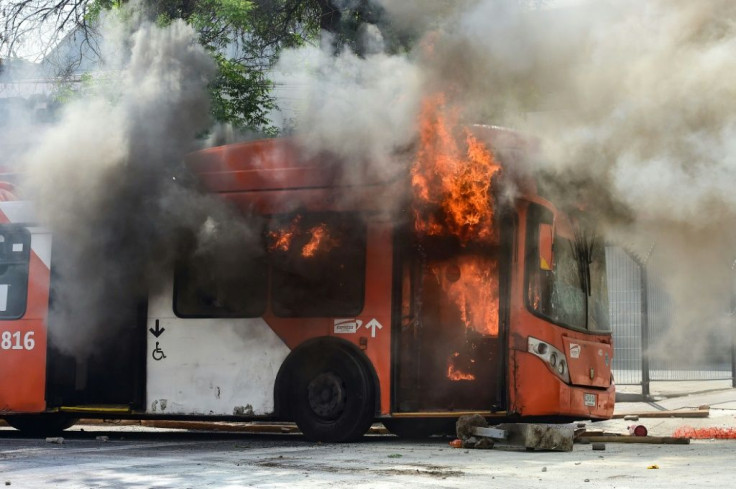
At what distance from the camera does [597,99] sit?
35.1 feet

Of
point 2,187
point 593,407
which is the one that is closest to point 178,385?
point 2,187

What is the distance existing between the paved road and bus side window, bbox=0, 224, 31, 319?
1734mm

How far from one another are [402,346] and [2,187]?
5.25 meters

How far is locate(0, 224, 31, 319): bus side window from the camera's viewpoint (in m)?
12.5

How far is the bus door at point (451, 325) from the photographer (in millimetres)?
10766

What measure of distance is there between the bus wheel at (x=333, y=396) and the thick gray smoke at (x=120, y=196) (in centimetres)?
165

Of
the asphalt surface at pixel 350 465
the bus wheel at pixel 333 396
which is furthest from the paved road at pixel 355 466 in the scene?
the bus wheel at pixel 333 396

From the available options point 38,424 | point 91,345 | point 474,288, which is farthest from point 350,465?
point 38,424

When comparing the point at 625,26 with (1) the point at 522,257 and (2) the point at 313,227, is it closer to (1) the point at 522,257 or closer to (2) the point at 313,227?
(1) the point at 522,257

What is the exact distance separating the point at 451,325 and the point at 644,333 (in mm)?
7984

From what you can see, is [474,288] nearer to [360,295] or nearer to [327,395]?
[360,295]

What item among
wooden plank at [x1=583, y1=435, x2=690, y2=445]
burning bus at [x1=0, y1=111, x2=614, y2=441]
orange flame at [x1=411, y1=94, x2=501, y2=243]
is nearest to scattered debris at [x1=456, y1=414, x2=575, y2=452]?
burning bus at [x1=0, y1=111, x2=614, y2=441]

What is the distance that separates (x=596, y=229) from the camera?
38.0 ft

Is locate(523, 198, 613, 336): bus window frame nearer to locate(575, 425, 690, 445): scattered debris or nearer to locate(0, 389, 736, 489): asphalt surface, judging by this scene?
locate(575, 425, 690, 445): scattered debris
